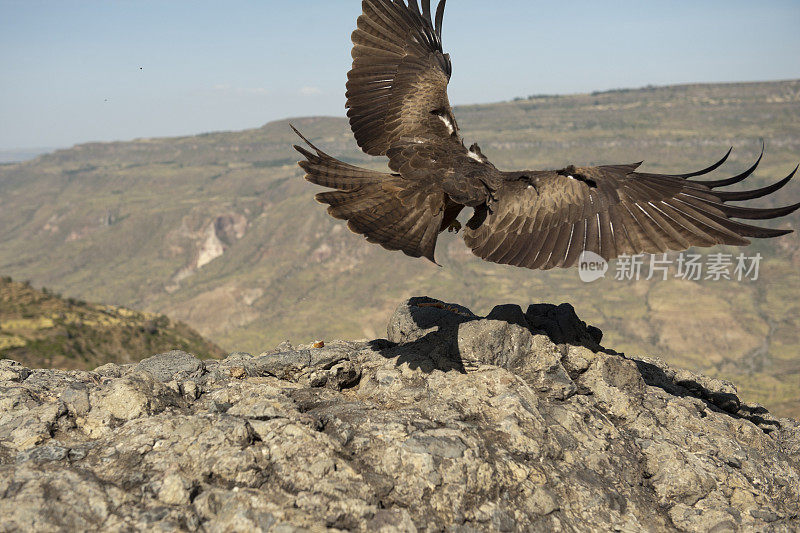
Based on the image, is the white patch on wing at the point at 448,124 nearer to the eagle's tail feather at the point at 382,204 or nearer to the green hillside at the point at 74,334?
the eagle's tail feather at the point at 382,204

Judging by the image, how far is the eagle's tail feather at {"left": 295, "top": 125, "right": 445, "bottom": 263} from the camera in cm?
1088

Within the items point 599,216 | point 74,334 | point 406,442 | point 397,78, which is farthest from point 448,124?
point 74,334

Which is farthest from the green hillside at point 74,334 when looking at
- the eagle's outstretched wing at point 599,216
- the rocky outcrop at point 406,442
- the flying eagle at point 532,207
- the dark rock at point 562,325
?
the eagle's outstretched wing at point 599,216

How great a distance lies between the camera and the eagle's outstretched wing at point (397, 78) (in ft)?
54.7

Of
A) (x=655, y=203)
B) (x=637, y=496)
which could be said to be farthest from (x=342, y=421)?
(x=655, y=203)

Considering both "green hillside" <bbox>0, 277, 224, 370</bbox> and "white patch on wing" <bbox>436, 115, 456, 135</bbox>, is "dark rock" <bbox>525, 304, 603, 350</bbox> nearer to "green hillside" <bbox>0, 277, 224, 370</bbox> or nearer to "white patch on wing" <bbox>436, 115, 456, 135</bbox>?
"white patch on wing" <bbox>436, 115, 456, 135</bbox>

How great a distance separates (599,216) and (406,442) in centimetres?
595

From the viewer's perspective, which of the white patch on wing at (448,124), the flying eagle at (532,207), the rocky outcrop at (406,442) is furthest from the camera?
the white patch on wing at (448,124)

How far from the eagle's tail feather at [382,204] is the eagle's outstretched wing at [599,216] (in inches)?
48.1

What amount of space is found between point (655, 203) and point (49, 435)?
11.7 metres

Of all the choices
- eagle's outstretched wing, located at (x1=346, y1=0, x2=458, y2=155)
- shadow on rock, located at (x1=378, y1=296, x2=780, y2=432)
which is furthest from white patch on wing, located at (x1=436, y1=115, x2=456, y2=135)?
shadow on rock, located at (x1=378, y1=296, x2=780, y2=432)

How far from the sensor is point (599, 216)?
1190cm

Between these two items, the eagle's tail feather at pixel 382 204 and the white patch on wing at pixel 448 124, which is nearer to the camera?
the eagle's tail feather at pixel 382 204

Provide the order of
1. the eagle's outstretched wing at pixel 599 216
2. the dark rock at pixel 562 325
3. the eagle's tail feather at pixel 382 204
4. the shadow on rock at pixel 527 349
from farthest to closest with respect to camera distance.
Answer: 1. the dark rock at pixel 562 325
2. the shadow on rock at pixel 527 349
3. the eagle's outstretched wing at pixel 599 216
4. the eagle's tail feather at pixel 382 204
